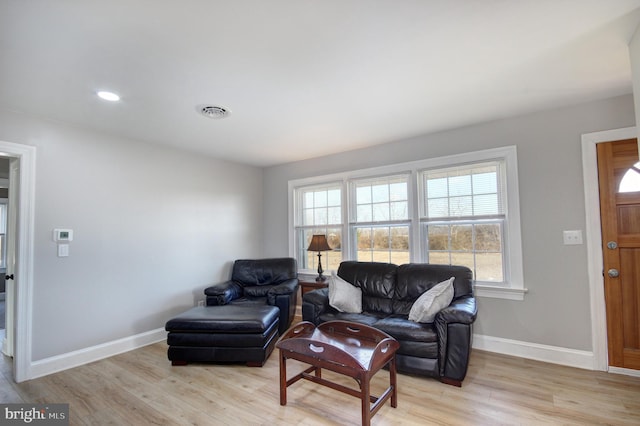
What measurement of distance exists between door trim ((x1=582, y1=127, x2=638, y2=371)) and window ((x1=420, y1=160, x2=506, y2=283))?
26.9 inches

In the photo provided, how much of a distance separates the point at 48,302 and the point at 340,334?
2.79 meters

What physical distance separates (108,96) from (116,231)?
158 centimetres

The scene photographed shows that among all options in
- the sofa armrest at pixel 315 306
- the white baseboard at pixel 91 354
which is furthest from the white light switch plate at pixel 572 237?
the white baseboard at pixel 91 354

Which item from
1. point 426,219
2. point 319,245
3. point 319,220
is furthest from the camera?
point 319,220

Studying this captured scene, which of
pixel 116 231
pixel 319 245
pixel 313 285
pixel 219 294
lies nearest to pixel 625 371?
pixel 313 285

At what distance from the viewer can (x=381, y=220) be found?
405 cm

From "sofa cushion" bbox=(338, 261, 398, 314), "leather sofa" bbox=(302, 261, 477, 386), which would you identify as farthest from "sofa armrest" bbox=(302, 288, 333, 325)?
"sofa cushion" bbox=(338, 261, 398, 314)

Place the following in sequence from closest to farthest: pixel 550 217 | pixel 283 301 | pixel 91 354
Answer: pixel 550 217 < pixel 91 354 < pixel 283 301

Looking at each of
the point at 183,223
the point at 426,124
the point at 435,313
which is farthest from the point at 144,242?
the point at 426,124

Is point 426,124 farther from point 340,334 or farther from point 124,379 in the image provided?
point 124,379

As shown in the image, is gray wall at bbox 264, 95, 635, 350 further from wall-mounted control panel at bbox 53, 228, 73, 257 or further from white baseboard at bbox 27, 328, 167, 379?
wall-mounted control panel at bbox 53, 228, 73, 257

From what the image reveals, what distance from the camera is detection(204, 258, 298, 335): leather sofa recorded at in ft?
12.3

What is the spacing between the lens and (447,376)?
2.53m

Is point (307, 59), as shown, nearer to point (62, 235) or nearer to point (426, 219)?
point (426, 219)
